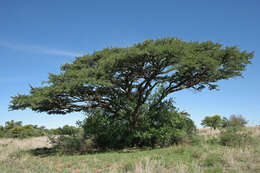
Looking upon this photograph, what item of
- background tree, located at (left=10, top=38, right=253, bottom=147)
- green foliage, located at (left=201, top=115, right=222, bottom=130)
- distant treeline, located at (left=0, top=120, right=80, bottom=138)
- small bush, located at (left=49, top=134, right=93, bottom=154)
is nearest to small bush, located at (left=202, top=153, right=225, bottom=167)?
background tree, located at (left=10, top=38, right=253, bottom=147)

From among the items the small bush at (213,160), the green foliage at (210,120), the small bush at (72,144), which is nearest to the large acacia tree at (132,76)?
the small bush at (72,144)

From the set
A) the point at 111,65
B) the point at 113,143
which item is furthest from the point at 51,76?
the point at 113,143

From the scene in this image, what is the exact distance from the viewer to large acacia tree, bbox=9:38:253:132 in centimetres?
1278

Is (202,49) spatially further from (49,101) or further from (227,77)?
(49,101)

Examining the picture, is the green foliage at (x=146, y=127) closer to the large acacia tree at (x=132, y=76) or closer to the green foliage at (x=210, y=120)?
the large acacia tree at (x=132, y=76)

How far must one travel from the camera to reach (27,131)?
37562mm

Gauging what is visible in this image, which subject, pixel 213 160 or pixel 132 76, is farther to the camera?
pixel 132 76

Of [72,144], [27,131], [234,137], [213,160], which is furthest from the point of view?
[27,131]

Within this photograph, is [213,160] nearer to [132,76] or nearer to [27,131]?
[132,76]

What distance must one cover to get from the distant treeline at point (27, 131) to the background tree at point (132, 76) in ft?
14.6

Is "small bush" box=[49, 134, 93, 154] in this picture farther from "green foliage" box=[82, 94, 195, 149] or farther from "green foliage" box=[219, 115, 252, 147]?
"green foliage" box=[219, 115, 252, 147]

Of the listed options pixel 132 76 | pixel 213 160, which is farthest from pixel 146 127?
pixel 213 160

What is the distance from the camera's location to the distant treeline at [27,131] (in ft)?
65.7

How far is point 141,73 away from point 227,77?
6203mm
